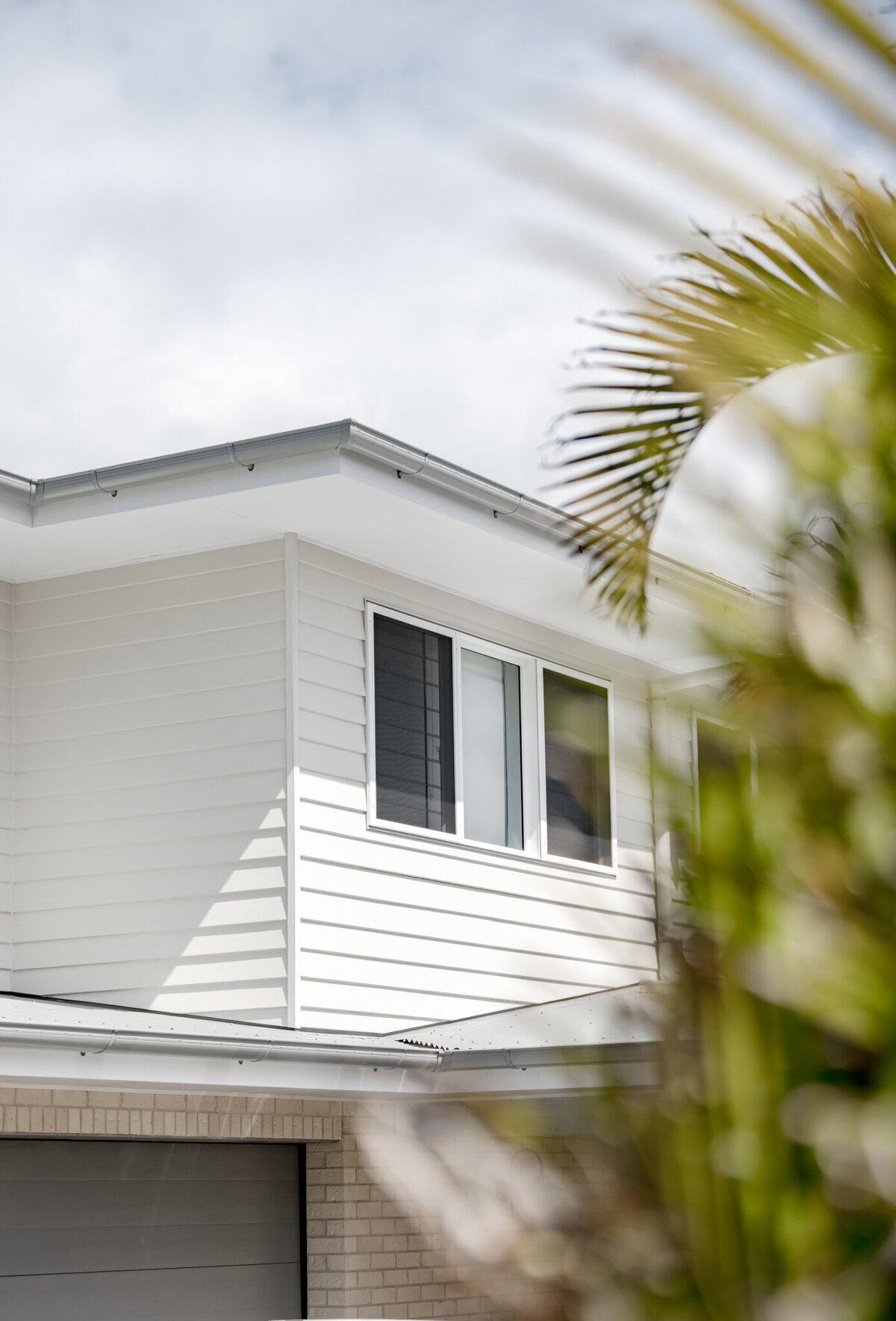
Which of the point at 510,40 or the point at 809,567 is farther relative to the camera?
the point at 510,40

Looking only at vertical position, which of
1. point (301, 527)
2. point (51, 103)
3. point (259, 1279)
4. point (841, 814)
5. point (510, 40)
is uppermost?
point (51, 103)

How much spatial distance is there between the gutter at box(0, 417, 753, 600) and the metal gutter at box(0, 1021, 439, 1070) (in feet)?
8.77

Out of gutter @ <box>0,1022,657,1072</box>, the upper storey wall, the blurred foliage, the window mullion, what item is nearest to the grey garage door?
the upper storey wall

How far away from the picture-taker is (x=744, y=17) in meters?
0.64

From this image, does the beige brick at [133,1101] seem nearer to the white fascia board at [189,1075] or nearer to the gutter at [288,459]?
the white fascia board at [189,1075]

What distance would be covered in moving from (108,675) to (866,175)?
343 inches

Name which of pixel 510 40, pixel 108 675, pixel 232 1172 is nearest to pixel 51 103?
pixel 108 675

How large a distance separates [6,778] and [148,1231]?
9.15 feet

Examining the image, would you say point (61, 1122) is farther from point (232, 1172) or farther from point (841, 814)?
point (841, 814)

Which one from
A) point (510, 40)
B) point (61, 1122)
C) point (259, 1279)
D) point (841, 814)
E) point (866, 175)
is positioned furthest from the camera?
point (259, 1279)

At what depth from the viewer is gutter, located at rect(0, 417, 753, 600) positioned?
784 cm

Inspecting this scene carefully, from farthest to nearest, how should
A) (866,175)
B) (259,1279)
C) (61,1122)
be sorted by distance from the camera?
(259,1279) < (61,1122) < (866,175)

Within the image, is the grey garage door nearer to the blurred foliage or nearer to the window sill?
the window sill

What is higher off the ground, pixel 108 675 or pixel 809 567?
pixel 108 675
